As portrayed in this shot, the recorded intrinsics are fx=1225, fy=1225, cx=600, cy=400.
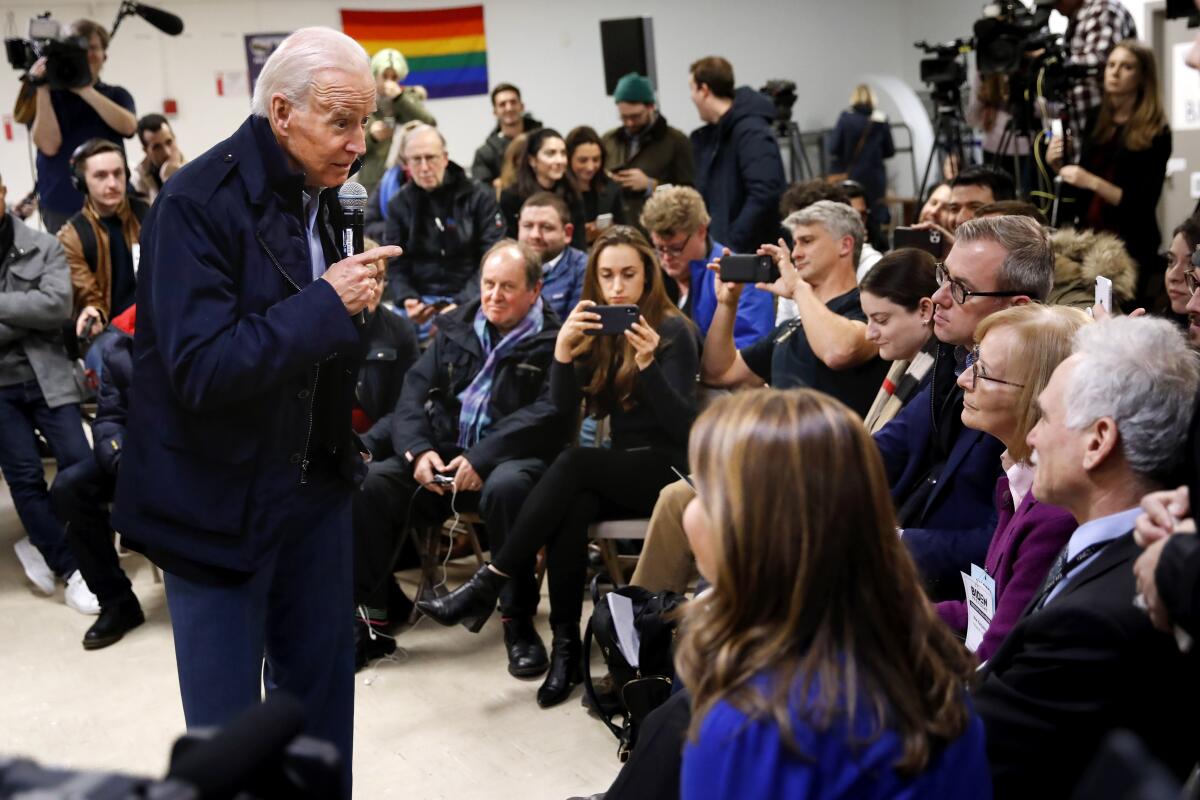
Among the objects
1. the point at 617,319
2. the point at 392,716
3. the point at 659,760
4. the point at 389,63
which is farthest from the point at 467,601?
the point at 389,63

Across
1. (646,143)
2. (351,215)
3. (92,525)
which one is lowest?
(92,525)

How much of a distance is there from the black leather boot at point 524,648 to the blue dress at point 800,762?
2189mm

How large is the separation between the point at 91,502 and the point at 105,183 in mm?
1269

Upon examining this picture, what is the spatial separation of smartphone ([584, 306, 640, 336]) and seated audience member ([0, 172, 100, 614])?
6.16 ft

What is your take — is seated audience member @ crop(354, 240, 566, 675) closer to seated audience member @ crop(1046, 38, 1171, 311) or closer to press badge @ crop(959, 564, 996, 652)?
press badge @ crop(959, 564, 996, 652)

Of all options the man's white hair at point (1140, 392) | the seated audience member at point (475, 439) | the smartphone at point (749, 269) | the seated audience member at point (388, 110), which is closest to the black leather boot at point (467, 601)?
the seated audience member at point (475, 439)

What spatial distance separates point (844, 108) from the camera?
37.5 ft

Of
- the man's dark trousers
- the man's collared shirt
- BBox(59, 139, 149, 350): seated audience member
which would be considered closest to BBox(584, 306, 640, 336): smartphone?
the man's dark trousers

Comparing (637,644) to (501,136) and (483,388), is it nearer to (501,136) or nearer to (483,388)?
(483,388)

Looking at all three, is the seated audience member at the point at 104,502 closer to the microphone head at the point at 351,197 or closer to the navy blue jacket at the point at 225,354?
the microphone head at the point at 351,197

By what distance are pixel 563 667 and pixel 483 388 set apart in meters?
0.90

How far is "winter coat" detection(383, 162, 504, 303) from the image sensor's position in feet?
16.1

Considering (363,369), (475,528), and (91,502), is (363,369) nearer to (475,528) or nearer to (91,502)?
(475,528)

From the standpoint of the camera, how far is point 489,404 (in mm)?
3613
